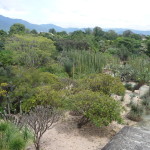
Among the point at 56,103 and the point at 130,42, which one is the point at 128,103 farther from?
the point at 130,42

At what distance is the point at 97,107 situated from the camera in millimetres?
7840

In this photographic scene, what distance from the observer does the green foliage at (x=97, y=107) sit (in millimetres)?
7766

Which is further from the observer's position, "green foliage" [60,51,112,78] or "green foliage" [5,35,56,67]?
"green foliage" [60,51,112,78]

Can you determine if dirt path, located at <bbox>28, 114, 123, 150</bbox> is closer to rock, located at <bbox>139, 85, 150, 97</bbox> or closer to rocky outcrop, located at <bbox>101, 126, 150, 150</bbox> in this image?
rocky outcrop, located at <bbox>101, 126, 150, 150</bbox>

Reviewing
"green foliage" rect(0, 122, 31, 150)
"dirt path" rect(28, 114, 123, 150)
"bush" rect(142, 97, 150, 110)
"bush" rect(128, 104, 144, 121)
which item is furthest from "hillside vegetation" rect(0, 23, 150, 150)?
"bush" rect(142, 97, 150, 110)

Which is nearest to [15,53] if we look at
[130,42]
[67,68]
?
[67,68]

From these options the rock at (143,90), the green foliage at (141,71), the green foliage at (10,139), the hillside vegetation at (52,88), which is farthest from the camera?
the green foliage at (141,71)

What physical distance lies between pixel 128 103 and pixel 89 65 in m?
7.91

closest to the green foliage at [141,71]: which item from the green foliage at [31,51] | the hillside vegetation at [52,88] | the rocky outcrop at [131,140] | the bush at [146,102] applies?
the hillside vegetation at [52,88]

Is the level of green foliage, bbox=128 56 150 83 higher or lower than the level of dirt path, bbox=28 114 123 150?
higher

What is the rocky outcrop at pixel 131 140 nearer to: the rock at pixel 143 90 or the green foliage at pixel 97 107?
the green foliage at pixel 97 107

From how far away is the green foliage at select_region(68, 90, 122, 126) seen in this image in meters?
7.77

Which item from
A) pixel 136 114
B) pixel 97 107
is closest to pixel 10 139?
pixel 97 107

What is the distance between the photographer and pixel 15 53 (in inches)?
740
